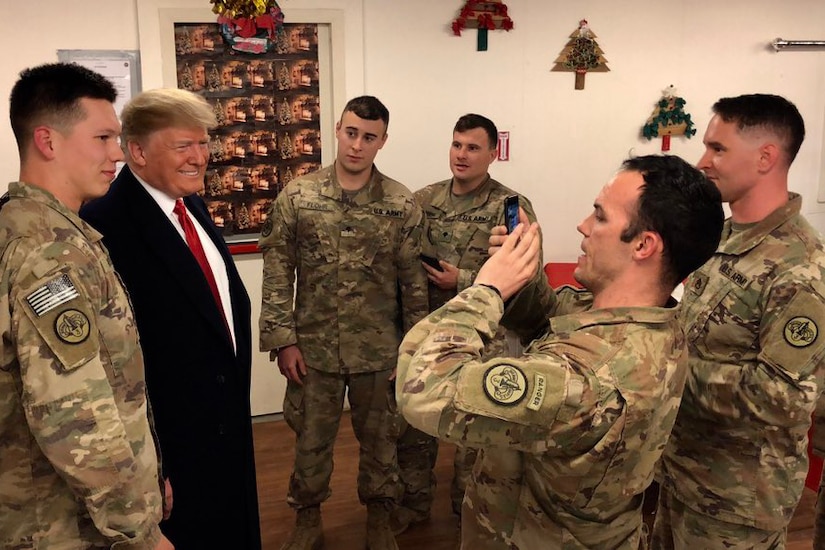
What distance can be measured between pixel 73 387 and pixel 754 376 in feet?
5.15

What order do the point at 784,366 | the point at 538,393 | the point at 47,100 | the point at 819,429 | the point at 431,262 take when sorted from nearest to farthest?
1. the point at 538,393
2. the point at 47,100
3. the point at 784,366
4. the point at 819,429
5. the point at 431,262

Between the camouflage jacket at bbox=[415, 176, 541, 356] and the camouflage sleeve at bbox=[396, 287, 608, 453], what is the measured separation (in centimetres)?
181

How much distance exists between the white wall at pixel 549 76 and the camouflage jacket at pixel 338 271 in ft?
3.92

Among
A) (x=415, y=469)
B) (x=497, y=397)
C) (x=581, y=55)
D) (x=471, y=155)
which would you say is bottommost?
(x=415, y=469)

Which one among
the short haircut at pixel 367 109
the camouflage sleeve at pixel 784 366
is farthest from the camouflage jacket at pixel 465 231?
the camouflage sleeve at pixel 784 366

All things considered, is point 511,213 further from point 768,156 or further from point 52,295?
point 52,295

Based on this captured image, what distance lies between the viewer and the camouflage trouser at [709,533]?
6.27 ft

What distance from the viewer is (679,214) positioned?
1414 millimetres

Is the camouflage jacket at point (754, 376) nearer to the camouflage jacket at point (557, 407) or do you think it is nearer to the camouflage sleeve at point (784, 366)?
the camouflage sleeve at point (784, 366)

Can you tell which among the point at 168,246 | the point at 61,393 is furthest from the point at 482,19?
the point at 61,393

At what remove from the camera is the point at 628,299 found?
1458mm

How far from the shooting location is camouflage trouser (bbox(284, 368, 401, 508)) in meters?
2.93

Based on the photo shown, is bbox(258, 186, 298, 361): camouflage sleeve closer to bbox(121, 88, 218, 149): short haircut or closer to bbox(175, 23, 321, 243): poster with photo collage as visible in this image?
bbox(121, 88, 218, 149): short haircut

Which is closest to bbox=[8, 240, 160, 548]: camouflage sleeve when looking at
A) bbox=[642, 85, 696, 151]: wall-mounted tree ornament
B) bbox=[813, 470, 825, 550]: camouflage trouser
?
bbox=[813, 470, 825, 550]: camouflage trouser
